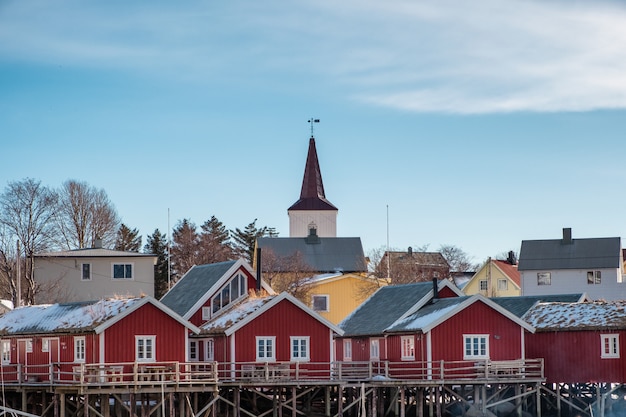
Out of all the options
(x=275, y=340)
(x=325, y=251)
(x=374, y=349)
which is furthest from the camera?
(x=325, y=251)

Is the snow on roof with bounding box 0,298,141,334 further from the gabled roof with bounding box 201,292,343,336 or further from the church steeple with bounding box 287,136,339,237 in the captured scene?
the church steeple with bounding box 287,136,339,237

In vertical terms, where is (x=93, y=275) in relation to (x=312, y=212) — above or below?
below

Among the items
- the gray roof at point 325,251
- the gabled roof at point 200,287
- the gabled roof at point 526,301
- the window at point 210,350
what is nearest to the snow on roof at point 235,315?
the window at point 210,350

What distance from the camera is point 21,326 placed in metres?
54.1

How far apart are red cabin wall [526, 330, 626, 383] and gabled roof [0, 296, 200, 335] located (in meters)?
16.8

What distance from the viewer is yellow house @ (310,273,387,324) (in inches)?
3509

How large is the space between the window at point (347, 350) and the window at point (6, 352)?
17.3 metres

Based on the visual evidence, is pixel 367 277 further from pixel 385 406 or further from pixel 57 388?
pixel 57 388

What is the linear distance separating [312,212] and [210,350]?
7742cm

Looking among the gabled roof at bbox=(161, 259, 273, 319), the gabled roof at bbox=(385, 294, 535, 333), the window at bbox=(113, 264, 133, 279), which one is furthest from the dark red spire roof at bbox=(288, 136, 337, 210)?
the gabled roof at bbox=(385, 294, 535, 333)

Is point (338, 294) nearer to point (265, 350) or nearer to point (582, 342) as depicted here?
point (582, 342)

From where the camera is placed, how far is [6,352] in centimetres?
5556

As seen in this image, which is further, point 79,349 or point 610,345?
point 610,345

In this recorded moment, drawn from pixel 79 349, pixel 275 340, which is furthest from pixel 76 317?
pixel 275 340
